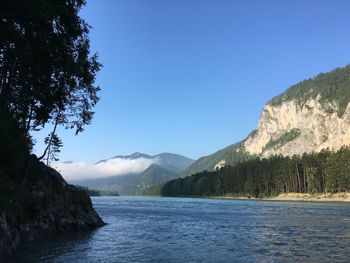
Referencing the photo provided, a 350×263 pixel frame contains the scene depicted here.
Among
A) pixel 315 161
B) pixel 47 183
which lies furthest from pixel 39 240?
pixel 315 161

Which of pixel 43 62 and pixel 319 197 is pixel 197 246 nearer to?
pixel 43 62

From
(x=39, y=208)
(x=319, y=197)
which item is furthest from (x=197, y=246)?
(x=319, y=197)

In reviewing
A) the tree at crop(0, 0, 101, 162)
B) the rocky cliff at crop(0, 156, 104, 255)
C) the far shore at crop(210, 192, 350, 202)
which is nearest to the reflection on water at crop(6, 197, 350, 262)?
the rocky cliff at crop(0, 156, 104, 255)

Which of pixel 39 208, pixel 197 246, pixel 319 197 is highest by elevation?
pixel 319 197

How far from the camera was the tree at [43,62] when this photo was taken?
2616 centimetres

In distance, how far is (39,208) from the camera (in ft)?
135

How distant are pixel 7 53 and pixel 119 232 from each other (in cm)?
2542

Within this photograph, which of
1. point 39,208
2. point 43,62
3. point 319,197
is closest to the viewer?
point 43,62

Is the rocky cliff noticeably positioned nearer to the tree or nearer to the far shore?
the tree

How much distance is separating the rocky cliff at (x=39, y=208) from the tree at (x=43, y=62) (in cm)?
558

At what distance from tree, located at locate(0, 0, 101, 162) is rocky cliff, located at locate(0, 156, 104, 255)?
18.3ft

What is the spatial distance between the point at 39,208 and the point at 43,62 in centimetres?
1717

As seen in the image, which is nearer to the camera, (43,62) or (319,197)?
(43,62)

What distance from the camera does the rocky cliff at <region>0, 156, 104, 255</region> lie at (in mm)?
32406
